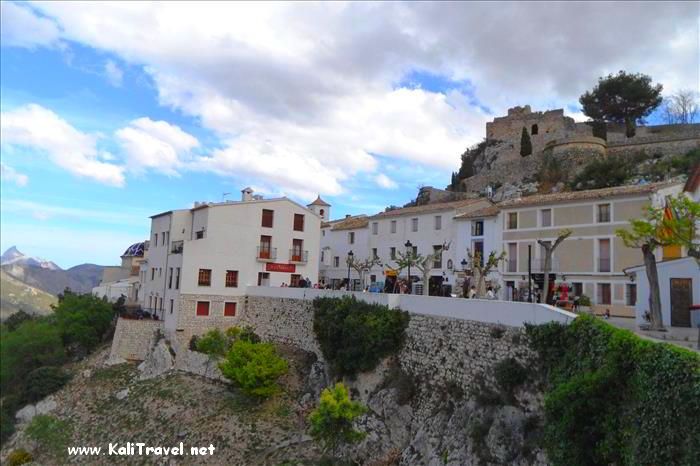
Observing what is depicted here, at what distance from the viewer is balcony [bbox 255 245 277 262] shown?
36.5 meters

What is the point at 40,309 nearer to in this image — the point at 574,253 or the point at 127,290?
the point at 127,290

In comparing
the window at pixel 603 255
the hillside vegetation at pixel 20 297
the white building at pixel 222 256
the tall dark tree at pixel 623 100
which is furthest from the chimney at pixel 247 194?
the hillside vegetation at pixel 20 297

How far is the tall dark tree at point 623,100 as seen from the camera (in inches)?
2254

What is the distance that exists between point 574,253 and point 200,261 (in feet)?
76.7

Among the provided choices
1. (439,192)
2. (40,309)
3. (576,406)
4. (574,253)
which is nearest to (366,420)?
(576,406)

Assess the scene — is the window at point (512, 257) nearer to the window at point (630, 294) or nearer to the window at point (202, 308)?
the window at point (630, 294)

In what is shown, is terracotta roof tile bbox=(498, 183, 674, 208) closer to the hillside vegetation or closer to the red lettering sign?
the red lettering sign

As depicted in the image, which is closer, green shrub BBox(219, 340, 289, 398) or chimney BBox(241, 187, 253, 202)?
green shrub BBox(219, 340, 289, 398)

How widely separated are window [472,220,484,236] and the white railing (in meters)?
14.0

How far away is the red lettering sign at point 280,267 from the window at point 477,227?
13.2 metres

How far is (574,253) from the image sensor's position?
31.4m

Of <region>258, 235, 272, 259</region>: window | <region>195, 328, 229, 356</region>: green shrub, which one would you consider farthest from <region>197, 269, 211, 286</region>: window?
<region>195, 328, 229, 356</region>: green shrub

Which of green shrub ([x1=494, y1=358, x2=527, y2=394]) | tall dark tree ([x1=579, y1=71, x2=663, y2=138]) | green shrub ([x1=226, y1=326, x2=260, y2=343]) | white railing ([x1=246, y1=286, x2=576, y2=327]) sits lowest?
green shrub ([x1=226, y1=326, x2=260, y2=343])

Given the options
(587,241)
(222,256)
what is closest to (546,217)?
(587,241)
